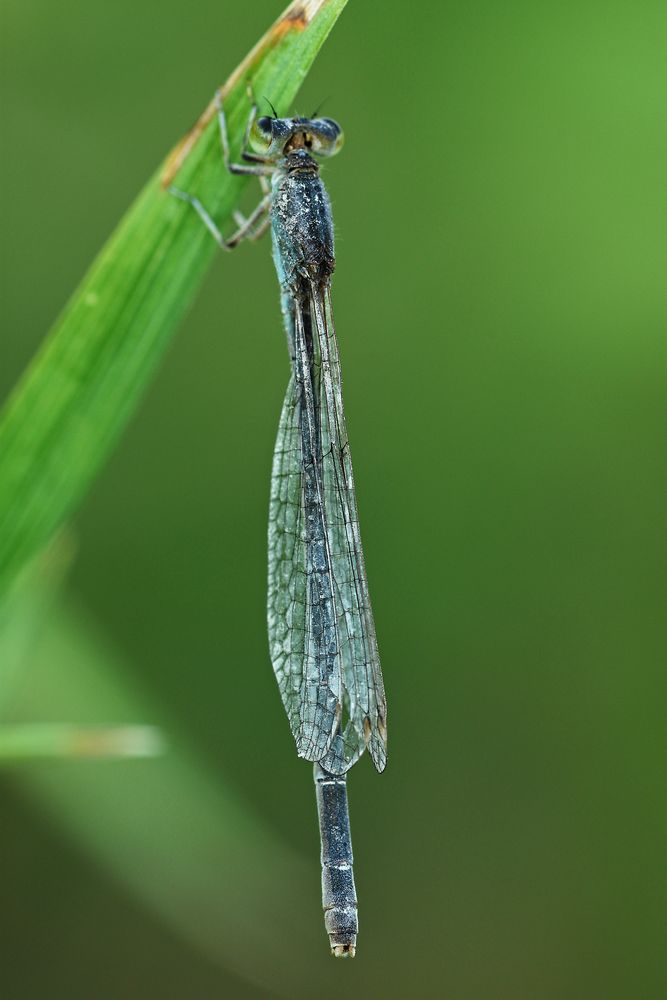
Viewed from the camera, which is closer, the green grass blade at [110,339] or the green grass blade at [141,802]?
the green grass blade at [110,339]

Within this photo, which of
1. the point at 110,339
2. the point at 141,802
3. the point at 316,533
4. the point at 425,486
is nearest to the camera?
the point at 110,339

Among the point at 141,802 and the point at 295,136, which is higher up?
the point at 295,136

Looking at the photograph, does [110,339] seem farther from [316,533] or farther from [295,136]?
[295,136]

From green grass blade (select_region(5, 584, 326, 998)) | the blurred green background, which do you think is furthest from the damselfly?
the blurred green background

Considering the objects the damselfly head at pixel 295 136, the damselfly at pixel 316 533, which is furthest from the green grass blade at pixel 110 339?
the damselfly at pixel 316 533

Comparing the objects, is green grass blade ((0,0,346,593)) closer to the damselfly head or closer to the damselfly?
the damselfly head

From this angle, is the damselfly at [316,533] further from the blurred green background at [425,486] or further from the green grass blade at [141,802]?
the blurred green background at [425,486]

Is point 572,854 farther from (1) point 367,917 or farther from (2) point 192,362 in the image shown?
(2) point 192,362

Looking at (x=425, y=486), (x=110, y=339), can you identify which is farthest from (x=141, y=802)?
(x=425, y=486)
